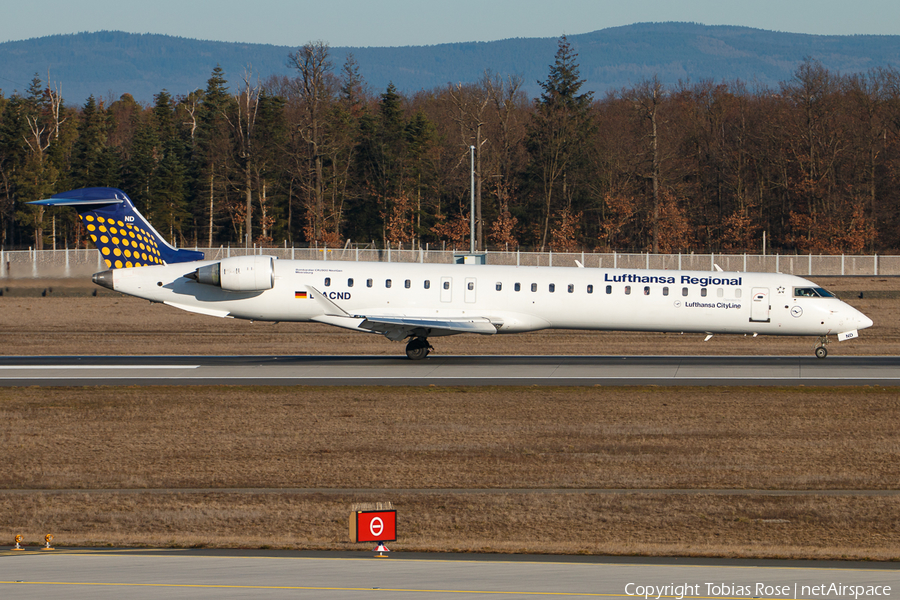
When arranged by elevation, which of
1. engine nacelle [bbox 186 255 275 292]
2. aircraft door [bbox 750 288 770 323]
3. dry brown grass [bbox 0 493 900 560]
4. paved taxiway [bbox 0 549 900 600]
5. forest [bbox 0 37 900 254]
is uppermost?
forest [bbox 0 37 900 254]

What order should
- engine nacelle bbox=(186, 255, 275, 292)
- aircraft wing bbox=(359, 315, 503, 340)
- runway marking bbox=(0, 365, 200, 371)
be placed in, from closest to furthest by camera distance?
runway marking bbox=(0, 365, 200, 371), aircraft wing bbox=(359, 315, 503, 340), engine nacelle bbox=(186, 255, 275, 292)

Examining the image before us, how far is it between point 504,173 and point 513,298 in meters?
56.1

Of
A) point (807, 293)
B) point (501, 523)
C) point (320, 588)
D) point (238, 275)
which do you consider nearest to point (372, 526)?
point (320, 588)

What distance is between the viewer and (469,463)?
52.6 ft

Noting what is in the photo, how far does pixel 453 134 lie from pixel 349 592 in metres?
93.2

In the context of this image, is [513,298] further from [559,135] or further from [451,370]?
[559,135]

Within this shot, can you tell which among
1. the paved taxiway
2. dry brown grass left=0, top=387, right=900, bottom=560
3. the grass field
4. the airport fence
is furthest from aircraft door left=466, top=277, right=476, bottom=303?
the airport fence

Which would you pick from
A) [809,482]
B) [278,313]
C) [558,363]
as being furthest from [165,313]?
[809,482]

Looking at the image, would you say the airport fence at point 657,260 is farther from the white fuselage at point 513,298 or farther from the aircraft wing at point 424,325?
the aircraft wing at point 424,325

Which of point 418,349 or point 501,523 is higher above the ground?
point 418,349

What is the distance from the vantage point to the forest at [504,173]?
77.9m

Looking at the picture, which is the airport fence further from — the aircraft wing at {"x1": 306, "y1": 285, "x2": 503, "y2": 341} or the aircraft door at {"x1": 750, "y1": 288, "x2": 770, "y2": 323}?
the aircraft door at {"x1": 750, "y1": 288, "x2": 770, "y2": 323}

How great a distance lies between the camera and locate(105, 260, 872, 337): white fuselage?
2900cm

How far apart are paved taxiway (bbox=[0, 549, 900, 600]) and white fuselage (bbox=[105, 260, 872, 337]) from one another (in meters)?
18.4
